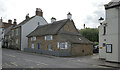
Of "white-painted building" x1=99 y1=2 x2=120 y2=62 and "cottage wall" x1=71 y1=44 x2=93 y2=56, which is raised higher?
"white-painted building" x1=99 y1=2 x2=120 y2=62

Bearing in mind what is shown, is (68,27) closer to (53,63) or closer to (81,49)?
(81,49)

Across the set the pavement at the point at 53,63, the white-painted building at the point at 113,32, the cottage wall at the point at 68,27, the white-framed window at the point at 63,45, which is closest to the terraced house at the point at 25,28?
the cottage wall at the point at 68,27

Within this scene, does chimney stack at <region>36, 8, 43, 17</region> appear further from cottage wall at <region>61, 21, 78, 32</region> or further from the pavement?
the pavement

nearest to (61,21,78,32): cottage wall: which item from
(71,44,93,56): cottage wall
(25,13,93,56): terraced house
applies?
(25,13,93,56): terraced house

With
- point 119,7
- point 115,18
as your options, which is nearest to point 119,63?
point 115,18

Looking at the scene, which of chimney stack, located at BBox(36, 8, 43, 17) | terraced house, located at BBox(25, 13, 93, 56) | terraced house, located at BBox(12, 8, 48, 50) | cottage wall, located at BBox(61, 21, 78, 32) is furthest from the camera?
chimney stack, located at BBox(36, 8, 43, 17)

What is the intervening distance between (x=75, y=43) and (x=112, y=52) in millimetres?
10530

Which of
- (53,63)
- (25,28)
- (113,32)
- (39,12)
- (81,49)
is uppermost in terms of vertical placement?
(39,12)

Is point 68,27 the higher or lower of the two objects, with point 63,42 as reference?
higher

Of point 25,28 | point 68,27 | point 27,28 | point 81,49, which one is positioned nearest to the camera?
point 81,49

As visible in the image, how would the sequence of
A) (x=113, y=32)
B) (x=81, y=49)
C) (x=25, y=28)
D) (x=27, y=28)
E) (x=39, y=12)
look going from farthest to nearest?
(x=39, y=12) < (x=27, y=28) < (x=25, y=28) < (x=81, y=49) < (x=113, y=32)

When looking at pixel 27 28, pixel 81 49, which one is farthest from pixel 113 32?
pixel 27 28

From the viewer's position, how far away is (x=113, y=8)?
1661cm

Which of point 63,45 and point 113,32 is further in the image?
point 63,45
